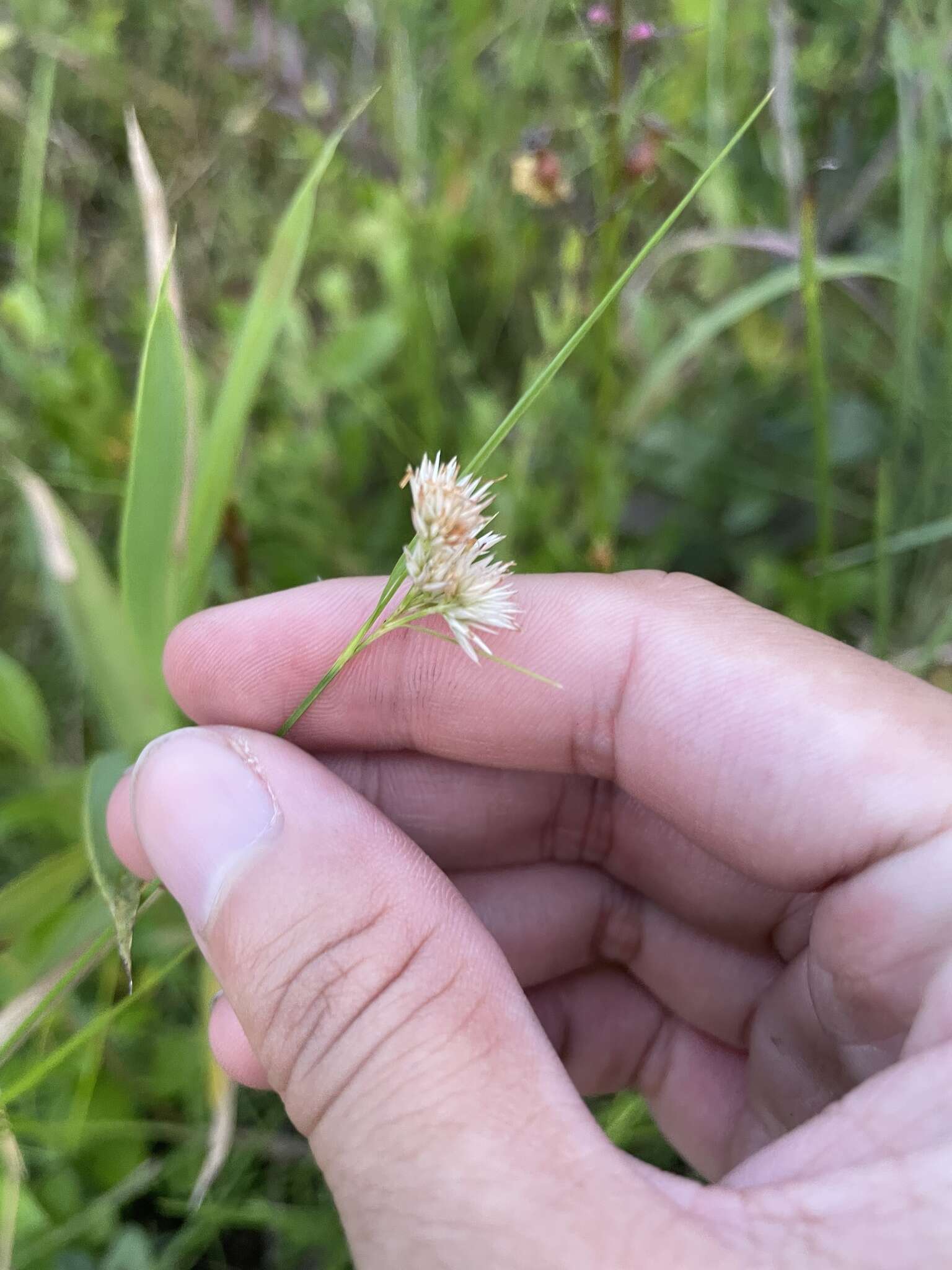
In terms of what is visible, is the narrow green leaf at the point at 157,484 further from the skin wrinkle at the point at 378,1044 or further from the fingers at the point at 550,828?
the skin wrinkle at the point at 378,1044

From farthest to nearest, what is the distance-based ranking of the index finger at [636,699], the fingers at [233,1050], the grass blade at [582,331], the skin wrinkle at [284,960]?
the fingers at [233,1050], the index finger at [636,699], the skin wrinkle at [284,960], the grass blade at [582,331]

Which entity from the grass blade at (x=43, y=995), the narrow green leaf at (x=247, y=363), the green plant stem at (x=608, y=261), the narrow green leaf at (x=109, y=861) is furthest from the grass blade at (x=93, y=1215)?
the green plant stem at (x=608, y=261)

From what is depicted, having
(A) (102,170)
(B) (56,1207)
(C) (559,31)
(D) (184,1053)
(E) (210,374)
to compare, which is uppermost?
(C) (559,31)

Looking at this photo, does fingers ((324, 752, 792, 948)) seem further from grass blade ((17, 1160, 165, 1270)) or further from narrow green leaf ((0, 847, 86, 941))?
grass blade ((17, 1160, 165, 1270))

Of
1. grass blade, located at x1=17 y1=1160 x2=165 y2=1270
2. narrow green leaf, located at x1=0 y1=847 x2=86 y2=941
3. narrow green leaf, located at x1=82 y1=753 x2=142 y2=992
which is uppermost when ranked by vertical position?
narrow green leaf, located at x1=82 y1=753 x2=142 y2=992

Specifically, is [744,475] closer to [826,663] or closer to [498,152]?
[826,663]

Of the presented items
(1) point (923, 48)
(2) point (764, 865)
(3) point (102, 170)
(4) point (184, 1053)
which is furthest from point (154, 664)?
(3) point (102, 170)

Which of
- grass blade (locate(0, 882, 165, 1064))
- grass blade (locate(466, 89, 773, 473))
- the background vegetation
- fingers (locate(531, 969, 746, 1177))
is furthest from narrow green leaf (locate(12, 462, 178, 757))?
fingers (locate(531, 969, 746, 1177))
